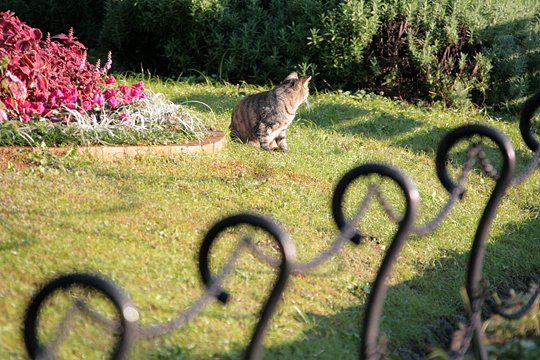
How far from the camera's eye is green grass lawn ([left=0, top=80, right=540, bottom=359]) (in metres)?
4.62

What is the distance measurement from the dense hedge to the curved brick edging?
3431 mm

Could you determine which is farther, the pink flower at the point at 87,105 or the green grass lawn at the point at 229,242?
the pink flower at the point at 87,105

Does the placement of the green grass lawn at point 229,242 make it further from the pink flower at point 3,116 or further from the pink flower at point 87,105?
the pink flower at point 87,105

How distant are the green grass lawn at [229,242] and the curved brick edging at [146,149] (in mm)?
99

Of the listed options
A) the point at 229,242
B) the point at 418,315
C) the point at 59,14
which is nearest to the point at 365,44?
the point at 59,14

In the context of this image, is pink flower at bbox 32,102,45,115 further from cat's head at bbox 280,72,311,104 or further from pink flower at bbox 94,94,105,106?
cat's head at bbox 280,72,311,104

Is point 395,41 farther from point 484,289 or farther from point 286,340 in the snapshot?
point 484,289

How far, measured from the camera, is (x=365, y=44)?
10867mm

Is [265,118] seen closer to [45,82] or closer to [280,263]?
[45,82]

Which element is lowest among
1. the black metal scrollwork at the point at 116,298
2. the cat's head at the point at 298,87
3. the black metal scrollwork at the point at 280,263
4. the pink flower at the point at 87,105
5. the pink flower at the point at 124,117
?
the pink flower at the point at 87,105

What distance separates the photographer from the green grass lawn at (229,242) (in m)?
4.62

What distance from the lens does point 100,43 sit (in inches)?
483

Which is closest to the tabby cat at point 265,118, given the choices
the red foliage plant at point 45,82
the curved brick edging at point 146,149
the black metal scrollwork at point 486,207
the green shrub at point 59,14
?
the curved brick edging at point 146,149

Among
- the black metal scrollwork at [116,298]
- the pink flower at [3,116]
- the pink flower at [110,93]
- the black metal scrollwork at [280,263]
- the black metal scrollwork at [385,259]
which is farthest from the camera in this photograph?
the pink flower at [110,93]
